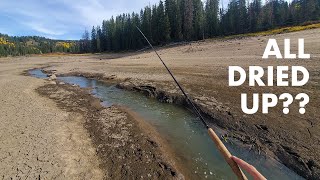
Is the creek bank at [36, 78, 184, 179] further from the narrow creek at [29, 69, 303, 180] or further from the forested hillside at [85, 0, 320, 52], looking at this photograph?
the forested hillside at [85, 0, 320, 52]

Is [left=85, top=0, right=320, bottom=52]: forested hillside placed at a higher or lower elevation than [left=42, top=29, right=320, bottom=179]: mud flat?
higher

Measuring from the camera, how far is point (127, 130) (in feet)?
42.0

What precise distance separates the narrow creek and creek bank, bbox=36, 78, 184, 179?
2.84 feet

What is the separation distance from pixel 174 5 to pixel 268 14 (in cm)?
2817

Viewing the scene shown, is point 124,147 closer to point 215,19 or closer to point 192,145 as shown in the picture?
point 192,145

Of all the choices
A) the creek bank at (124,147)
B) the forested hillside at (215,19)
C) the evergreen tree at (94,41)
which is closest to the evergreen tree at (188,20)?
the forested hillside at (215,19)

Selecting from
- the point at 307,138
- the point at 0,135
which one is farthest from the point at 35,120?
the point at 307,138

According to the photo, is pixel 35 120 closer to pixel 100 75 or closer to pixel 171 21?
pixel 100 75

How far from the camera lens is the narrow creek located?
9133mm

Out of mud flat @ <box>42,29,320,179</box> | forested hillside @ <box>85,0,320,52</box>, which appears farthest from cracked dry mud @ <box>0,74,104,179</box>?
forested hillside @ <box>85,0,320,52</box>

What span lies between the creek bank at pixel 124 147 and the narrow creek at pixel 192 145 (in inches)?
34.1

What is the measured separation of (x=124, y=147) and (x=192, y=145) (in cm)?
290

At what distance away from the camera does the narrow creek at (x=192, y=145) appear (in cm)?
913

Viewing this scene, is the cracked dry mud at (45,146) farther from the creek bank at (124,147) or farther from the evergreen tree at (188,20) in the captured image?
the evergreen tree at (188,20)
